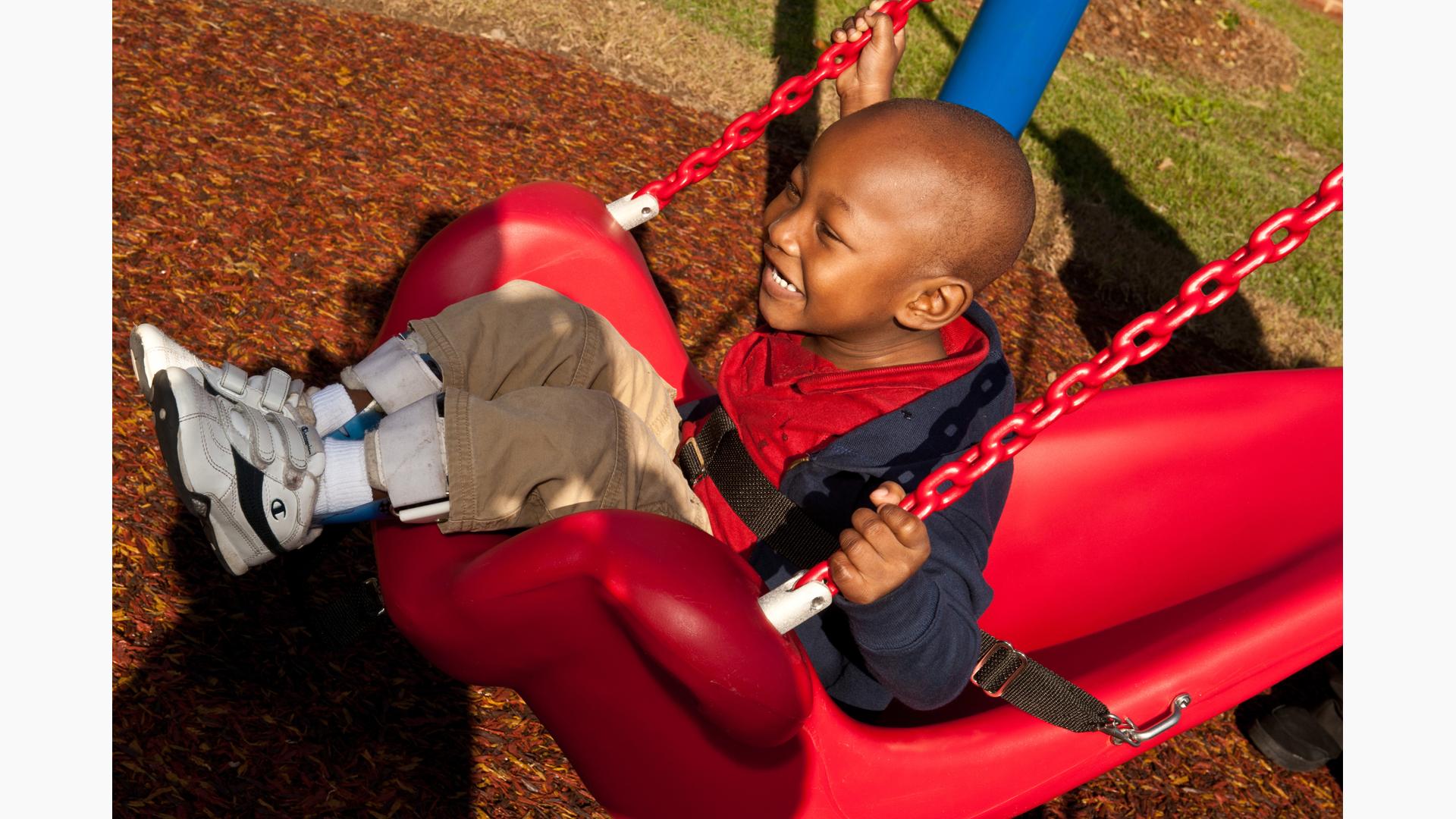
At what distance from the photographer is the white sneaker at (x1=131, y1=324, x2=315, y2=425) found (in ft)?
6.04

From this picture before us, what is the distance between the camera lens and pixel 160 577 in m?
2.22

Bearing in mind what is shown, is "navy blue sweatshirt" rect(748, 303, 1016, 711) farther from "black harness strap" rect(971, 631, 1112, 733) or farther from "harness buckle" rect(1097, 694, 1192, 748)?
"harness buckle" rect(1097, 694, 1192, 748)

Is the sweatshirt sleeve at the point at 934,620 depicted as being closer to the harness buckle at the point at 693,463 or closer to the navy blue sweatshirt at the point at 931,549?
the navy blue sweatshirt at the point at 931,549

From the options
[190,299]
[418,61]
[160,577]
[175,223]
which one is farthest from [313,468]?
[418,61]

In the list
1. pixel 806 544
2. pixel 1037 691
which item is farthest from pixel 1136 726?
pixel 806 544

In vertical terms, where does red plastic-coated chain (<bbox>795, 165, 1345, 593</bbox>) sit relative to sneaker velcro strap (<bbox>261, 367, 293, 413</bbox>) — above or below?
above

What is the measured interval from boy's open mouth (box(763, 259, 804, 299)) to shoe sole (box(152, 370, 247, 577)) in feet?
2.99

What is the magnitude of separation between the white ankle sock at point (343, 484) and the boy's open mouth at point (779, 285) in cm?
70

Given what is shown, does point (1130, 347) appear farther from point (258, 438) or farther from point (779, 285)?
point (258, 438)

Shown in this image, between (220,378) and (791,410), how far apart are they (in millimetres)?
931

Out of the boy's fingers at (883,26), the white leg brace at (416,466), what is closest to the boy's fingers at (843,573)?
the white leg brace at (416,466)

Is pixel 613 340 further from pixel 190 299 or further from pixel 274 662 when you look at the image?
pixel 190 299

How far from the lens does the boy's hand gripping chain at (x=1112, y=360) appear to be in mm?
1383

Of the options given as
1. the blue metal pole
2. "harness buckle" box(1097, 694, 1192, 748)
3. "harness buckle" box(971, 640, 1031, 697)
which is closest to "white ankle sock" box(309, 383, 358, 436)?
"harness buckle" box(971, 640, 1031, 697)
